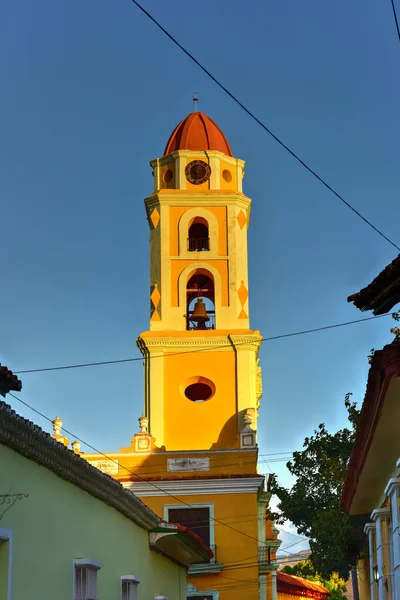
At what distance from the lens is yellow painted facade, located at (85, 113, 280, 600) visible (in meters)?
28.1

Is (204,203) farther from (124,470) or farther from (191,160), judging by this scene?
(124,470)

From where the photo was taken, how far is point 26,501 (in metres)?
8.61

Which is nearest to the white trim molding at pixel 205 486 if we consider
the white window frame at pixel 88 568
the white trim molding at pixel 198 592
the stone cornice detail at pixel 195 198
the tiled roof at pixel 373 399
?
the white trim molding at pixel 198 592

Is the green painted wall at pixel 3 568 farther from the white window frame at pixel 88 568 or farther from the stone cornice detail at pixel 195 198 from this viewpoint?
the stone cornice detail at pixel 195 198

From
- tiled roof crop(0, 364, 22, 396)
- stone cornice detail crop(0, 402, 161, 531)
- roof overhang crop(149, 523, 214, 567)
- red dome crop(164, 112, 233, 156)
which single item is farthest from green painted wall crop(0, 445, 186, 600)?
red dome crop(164, 112, 233, 156)

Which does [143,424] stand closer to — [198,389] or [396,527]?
[198,389]

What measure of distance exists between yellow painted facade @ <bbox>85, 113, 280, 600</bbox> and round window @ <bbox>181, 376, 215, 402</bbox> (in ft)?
0.10

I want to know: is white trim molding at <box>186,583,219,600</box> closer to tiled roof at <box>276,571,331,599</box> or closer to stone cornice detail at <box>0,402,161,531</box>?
tiled roof at <box>276,571,331,599</box>

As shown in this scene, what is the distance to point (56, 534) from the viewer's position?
9.55 metres

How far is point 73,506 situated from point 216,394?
20545 millimetres

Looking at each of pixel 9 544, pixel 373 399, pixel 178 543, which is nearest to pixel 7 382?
pixel 9 544

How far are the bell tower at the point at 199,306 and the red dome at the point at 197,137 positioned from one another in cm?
4

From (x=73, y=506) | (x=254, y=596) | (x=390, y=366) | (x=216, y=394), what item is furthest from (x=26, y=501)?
(x=216, y=394)

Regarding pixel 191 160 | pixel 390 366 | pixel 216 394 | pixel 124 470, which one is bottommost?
pixel 390 366
